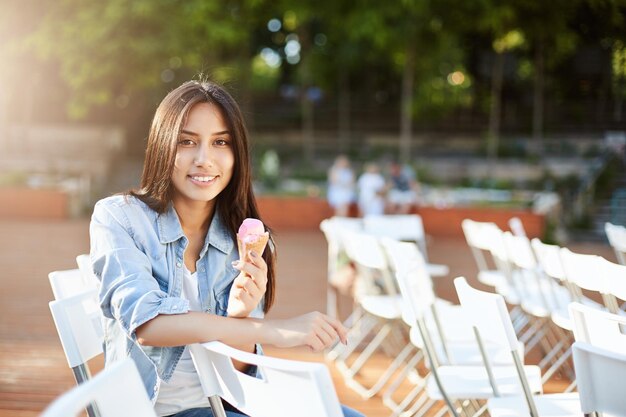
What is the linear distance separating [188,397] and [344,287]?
13.1 feet

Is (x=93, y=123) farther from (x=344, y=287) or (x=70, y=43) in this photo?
(x=344, y=287)

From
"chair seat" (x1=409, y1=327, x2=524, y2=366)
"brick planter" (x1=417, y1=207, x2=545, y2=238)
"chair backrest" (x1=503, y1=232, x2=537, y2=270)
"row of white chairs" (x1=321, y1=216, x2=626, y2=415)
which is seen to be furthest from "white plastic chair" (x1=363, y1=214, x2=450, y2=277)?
"brick planter" (x1=417, y1=207, x2=545, y2=238)

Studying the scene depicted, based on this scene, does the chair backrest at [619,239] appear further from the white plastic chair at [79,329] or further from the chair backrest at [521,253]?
the white plastic chair at [79,329]

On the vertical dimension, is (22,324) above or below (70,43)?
below

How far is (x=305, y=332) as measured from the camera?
6.84 feet

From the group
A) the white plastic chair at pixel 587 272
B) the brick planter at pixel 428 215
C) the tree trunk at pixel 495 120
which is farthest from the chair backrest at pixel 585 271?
the tree trunk at pixel 495 120

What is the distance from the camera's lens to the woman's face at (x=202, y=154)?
228cm

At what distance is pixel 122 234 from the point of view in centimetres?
217

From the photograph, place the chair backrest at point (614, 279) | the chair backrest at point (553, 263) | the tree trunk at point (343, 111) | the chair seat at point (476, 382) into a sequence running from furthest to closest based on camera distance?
the tree trunk at point (343, 111), the chair backrest at point (553, 263), the chair backrest at point (614, 279), the chair seat at point (476, 382)

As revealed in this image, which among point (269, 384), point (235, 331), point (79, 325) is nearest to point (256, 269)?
point (235, 331)

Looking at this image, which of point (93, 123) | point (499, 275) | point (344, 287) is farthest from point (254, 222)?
point (93, 123)

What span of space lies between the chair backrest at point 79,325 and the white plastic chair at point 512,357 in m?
1.17

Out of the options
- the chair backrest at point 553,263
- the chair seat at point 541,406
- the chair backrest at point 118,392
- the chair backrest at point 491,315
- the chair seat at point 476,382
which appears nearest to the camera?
the chair backrest at point 118,392

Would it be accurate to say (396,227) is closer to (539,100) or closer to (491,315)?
(491,315)
